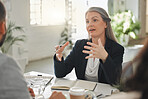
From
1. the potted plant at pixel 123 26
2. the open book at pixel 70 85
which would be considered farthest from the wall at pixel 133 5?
the open book at pixel 70 85

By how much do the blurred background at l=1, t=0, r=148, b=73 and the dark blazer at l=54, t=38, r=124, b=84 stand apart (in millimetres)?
3120

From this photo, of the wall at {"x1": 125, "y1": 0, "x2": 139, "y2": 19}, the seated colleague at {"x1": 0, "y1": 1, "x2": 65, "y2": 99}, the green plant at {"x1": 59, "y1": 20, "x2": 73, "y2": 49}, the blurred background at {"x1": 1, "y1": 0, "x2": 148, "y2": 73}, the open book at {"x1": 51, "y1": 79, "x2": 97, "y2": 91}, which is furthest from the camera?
the wall at {"x1": 125, "y1": 0, "x2": 139, "y2": 19}

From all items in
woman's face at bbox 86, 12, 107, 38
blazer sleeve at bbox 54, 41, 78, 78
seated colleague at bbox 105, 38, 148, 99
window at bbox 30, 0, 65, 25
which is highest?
window at bbox 30, 0, 65, 25

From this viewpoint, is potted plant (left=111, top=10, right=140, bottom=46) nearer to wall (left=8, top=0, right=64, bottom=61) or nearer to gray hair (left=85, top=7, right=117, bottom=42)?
wall (left=8, top=0, right=64, bottom=61)

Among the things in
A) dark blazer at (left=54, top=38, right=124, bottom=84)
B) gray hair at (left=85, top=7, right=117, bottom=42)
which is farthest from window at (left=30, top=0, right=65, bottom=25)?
gray hair at (left=85, top=7, right=117, bottom=42)

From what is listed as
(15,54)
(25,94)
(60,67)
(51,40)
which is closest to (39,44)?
(51,40)

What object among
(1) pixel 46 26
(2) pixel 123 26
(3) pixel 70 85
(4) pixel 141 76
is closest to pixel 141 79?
(4) pixel 141 76

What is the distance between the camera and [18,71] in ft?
2.94

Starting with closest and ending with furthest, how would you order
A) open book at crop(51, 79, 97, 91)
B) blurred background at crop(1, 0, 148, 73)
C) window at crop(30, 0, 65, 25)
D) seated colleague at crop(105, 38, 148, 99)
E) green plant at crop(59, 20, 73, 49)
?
1. seated colleague at crop(105, 38, 148, 99)
2. open book at crop(51, 79, 97, 91)
3. blurred background at crop(1, 0, 148, 73)
4. window at crop(30, 0, 65, 25)
5. green plant at crop(59, 20, 73, 49)

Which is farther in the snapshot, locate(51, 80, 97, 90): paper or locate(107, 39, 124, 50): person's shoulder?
locate(107, 39, 124, 50): person's shoulder

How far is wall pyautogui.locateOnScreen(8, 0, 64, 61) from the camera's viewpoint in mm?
6070

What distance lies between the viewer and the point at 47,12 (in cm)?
727

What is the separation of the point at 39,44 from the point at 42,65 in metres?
1.06

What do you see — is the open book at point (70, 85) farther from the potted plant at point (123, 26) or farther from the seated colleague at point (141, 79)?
the potted plant at point (123, 26)
